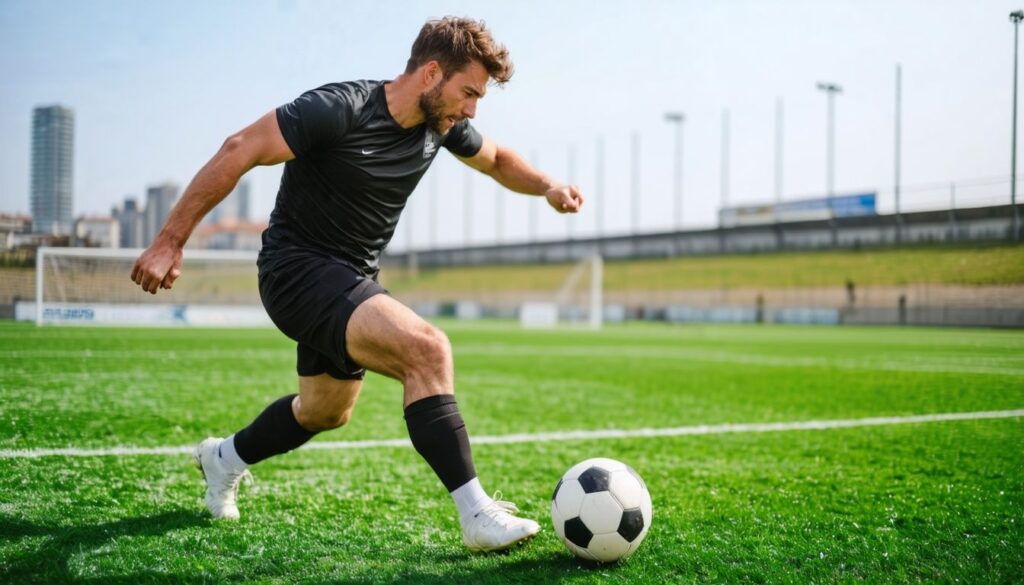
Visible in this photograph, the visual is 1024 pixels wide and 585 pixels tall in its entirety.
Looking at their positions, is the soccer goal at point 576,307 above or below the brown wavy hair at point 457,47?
below

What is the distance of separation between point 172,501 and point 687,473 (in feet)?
9.27

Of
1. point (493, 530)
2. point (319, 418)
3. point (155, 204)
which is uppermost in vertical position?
point (155, 204)

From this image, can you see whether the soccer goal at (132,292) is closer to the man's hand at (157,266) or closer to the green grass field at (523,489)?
the green grass field at (523,489)

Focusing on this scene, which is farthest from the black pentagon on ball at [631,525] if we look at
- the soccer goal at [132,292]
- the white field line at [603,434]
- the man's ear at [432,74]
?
the soccer goal at [132,292]

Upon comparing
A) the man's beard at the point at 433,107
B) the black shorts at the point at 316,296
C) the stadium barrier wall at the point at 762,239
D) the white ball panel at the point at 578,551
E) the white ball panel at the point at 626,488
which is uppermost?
the stadium barrier wall at the point at 762,239

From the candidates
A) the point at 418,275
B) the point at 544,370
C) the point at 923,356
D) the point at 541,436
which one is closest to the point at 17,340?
the point at 544,370

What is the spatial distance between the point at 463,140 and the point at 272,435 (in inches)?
62.8

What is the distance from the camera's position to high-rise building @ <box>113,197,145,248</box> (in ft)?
57.5

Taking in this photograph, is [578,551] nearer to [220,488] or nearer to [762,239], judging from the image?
[220,488]

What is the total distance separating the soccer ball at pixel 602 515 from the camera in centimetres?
263

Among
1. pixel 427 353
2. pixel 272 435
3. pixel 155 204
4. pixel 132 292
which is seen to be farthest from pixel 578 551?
pixel 132 292

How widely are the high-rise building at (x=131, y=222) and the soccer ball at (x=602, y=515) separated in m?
17.1

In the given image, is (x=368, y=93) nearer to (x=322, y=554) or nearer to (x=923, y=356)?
(x=322, y=554)

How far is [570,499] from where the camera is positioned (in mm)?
2727
